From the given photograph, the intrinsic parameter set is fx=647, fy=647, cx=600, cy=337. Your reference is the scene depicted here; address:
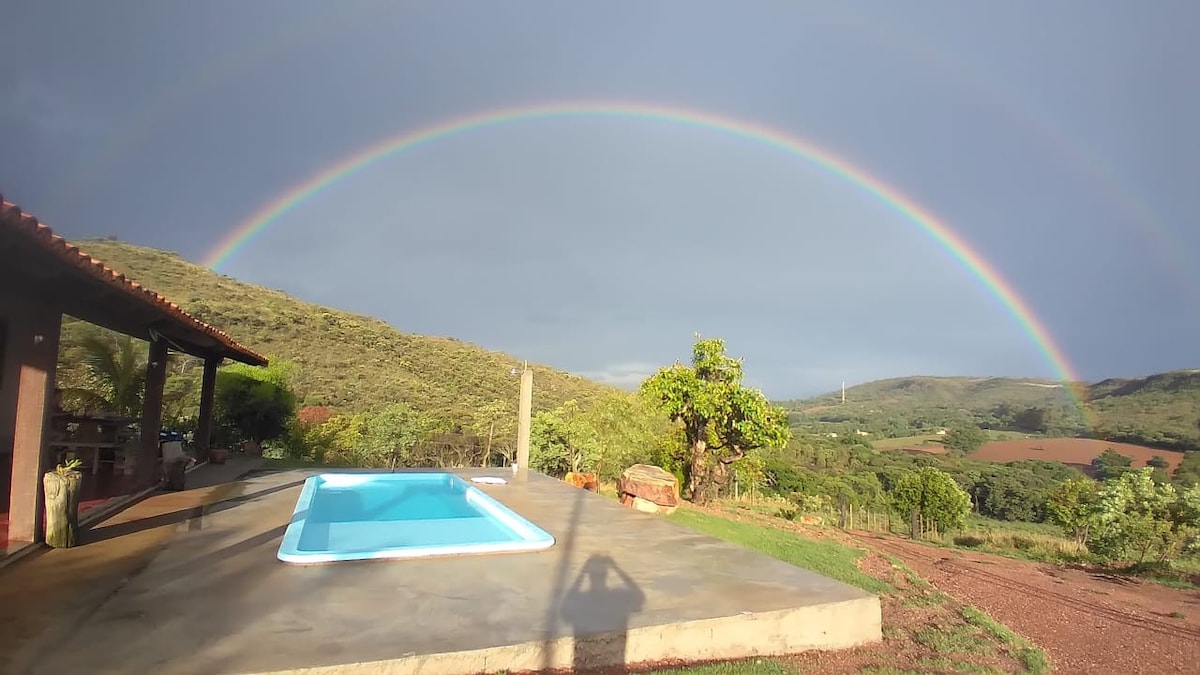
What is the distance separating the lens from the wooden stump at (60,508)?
4934mm

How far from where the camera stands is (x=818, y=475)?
104ft

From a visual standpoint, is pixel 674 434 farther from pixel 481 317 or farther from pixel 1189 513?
pixel 481 317

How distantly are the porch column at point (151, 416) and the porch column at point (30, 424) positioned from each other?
2981 millimetres

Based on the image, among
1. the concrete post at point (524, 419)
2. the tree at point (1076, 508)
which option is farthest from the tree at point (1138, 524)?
the concrete post at point (524, 419)

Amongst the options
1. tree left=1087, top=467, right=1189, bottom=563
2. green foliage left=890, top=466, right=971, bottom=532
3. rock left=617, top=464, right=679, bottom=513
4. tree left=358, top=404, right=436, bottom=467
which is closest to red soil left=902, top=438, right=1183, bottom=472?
green foliage left=890, top=466, right=971, bottom=532

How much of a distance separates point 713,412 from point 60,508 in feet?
31.1

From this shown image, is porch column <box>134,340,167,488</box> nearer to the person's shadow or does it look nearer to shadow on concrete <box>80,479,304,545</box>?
shadow on concrete <box>80,479,304,545</box>

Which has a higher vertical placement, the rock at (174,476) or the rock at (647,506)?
the rock at (174,476)

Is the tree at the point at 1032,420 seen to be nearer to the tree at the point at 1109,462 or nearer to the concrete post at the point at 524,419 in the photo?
the tree at the point at 1109,462

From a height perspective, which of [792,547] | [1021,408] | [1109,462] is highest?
[1021,408]

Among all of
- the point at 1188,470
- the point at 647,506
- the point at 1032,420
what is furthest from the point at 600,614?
the point at 1032,420

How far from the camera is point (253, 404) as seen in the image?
48.1 feet

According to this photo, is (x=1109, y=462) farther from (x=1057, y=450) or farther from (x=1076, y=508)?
(x=1076, y=508)

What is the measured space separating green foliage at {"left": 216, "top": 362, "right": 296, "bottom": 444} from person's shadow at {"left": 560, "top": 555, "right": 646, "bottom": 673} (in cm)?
1222
